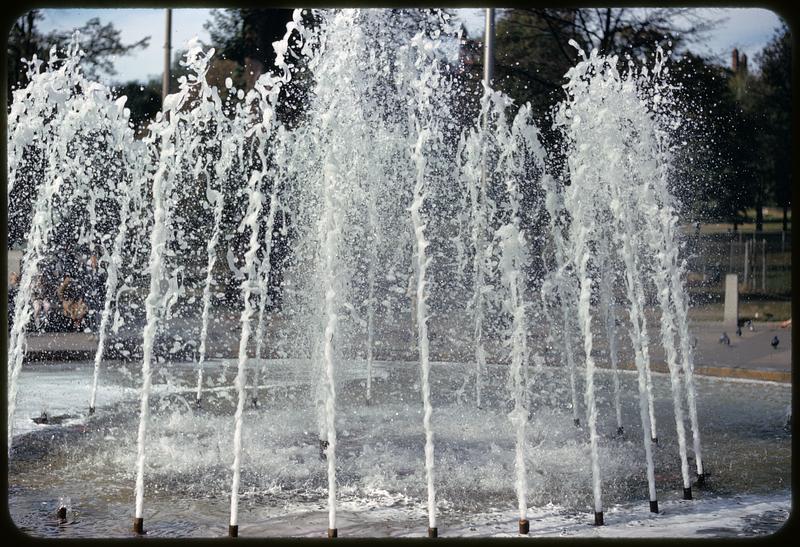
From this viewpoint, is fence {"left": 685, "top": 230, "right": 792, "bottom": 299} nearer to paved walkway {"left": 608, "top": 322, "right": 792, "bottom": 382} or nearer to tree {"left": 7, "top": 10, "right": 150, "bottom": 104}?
paved walkway {"left": 608, "top": 322, "right": 792, "bottom": 382}

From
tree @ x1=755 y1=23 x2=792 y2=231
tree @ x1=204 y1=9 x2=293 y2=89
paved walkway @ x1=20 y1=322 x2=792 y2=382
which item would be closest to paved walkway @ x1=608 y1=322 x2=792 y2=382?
paved walkway @ x1=20 y1=322 x2=792 y2=382

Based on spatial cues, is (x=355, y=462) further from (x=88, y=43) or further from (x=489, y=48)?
(x=88, y=43)

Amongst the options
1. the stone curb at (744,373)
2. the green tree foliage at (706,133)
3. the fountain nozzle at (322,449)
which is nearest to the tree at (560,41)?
the green tree foliage at (706,133)

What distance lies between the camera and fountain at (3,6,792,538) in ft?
19.8

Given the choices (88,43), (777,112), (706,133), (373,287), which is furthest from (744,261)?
(88,43)

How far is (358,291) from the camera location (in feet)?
53.1

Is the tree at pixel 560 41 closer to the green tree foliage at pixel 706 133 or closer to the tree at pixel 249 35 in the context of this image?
the green tree foliage at pixel 706 133

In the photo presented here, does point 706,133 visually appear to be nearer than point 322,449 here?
No

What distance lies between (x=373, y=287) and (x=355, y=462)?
668 centimetres

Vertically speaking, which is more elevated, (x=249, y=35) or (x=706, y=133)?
(x=249, y=35)

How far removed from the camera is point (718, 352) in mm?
14359

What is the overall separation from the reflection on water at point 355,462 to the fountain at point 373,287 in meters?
0.05

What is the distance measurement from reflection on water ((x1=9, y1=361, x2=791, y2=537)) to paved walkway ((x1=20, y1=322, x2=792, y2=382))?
1.46 meters

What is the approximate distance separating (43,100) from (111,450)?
5.81 metres
